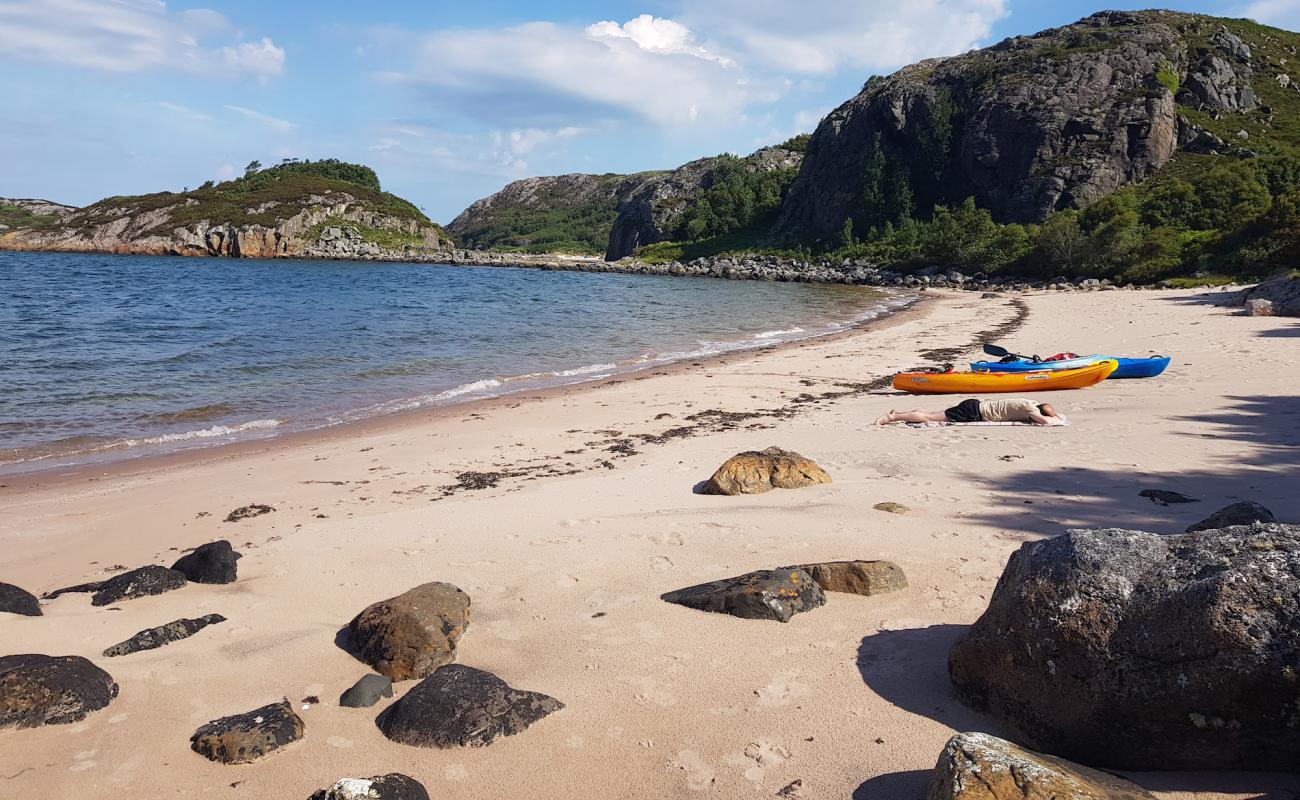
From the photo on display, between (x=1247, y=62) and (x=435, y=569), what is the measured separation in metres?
101

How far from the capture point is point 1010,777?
2.79 m

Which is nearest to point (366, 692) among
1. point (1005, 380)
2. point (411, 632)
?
point (411, 632)

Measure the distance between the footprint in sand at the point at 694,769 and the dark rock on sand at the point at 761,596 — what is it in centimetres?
137

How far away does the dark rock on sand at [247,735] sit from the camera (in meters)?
3.73

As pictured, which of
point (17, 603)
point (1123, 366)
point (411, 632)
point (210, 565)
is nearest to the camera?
point (411, 632)

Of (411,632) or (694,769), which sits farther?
(411,632)

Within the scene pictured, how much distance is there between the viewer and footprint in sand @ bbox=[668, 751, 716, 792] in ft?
11.3

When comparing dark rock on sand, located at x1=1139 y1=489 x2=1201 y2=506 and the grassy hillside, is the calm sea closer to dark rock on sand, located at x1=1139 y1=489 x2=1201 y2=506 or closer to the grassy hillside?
dark rock on sand, located at x1=1139 y1=489 x2=1201 y2=506

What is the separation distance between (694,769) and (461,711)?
1251 mm

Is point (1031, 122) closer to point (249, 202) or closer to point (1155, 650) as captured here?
Answer: point (1155, 650)

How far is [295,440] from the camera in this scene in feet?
40.9

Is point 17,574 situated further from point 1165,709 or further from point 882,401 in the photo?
point 882,401

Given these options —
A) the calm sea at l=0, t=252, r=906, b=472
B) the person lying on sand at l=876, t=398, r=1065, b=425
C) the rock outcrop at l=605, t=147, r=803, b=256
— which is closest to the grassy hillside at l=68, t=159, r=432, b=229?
the rock outcrop at l=605, t=147, r=803, b=256

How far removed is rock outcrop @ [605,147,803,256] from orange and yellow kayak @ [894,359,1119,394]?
94.8m
